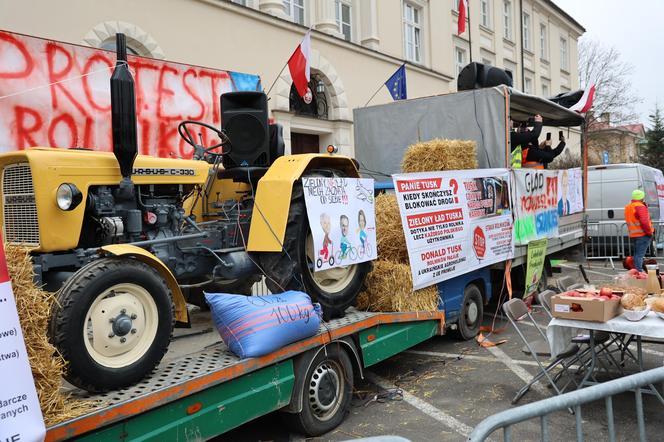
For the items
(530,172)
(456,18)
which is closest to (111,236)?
(530,172)

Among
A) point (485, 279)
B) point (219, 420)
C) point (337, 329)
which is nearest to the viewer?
point (219, 420)

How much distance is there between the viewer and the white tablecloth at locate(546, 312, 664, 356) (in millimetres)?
4083

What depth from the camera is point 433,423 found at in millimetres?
4211

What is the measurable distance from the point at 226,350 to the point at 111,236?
1088 millimetres

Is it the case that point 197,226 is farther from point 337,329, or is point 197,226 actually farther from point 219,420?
point 219,420

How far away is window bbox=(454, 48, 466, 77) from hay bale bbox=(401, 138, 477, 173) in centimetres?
1426

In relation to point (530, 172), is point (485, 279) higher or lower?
lower

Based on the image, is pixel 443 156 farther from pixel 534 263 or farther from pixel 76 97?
pixel 76 97

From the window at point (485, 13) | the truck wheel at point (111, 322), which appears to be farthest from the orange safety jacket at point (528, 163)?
the window at point (485, 13)

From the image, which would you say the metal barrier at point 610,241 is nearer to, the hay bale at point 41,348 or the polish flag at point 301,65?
the polish flag at point 301,65

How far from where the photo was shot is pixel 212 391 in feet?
10.4

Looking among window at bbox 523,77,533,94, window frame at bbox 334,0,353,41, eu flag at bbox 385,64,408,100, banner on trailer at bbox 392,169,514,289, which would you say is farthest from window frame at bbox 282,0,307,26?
window at bbox 523,77,533,94

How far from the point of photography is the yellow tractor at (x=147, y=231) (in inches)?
117

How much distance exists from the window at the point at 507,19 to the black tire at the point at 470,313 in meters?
21.0
